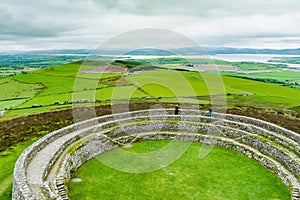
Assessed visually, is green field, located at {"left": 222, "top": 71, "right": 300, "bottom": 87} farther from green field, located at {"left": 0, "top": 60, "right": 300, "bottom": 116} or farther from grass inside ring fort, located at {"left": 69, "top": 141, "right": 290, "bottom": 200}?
grass inside ring fort, located at {"left": 69, "top": 141, "right": 290, "bottom": 200}

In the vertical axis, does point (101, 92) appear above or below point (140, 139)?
below

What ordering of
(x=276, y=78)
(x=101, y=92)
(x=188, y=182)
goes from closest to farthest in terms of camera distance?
(x=188, y=182), (x=101, y=92), (x=276, y=78)

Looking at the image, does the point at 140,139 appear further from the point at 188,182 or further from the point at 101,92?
the point at 101,92

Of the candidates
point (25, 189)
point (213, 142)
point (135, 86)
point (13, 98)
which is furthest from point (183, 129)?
point (13, 98)

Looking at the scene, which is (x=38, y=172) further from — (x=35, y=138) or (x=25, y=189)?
(x=35, y=138)

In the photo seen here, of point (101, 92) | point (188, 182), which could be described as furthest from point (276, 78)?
point (188, 182)

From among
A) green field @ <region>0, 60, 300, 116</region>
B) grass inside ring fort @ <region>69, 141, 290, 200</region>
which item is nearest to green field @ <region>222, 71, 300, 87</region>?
green field @ <region>0, 60, 300, 116</region>

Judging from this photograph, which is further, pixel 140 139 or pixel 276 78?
pixel 276 78
